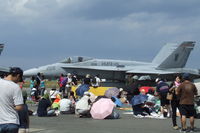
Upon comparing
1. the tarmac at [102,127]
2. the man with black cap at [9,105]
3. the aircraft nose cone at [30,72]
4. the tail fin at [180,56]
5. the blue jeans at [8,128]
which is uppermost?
the tail fin at [180,56]

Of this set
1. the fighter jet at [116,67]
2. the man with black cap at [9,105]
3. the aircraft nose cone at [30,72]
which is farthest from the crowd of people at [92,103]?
the aircraft nose cone at [30,72]

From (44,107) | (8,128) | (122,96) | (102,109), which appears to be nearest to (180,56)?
(122,96)

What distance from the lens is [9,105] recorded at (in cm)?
487

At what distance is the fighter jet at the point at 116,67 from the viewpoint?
39031 millimetres

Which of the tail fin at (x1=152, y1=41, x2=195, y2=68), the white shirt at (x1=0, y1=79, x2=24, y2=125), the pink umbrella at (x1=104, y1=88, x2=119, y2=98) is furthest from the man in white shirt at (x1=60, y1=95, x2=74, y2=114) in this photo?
the tail fin at (x1=152, y1=41, x2=195, y2=68)

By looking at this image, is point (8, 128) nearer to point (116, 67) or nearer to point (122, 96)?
point (122, 96)

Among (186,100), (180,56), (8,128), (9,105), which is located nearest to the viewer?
(8,128)

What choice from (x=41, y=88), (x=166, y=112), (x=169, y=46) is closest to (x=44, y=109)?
(x=166, y=112)

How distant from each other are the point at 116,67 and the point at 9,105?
36.4 metres

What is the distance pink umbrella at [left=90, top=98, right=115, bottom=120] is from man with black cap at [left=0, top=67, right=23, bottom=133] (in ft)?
27.4

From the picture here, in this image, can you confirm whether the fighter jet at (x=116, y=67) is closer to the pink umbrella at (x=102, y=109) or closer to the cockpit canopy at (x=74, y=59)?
the cockpit canopy at (x=74, y=59)

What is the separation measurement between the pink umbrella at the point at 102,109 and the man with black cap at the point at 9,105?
835 cm

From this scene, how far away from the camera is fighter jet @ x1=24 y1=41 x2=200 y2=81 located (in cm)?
3903

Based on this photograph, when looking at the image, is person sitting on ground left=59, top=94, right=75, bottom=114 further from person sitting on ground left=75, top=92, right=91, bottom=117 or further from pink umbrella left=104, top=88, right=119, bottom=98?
pink umbrella left=104, top=88, right=119, bottom=98
